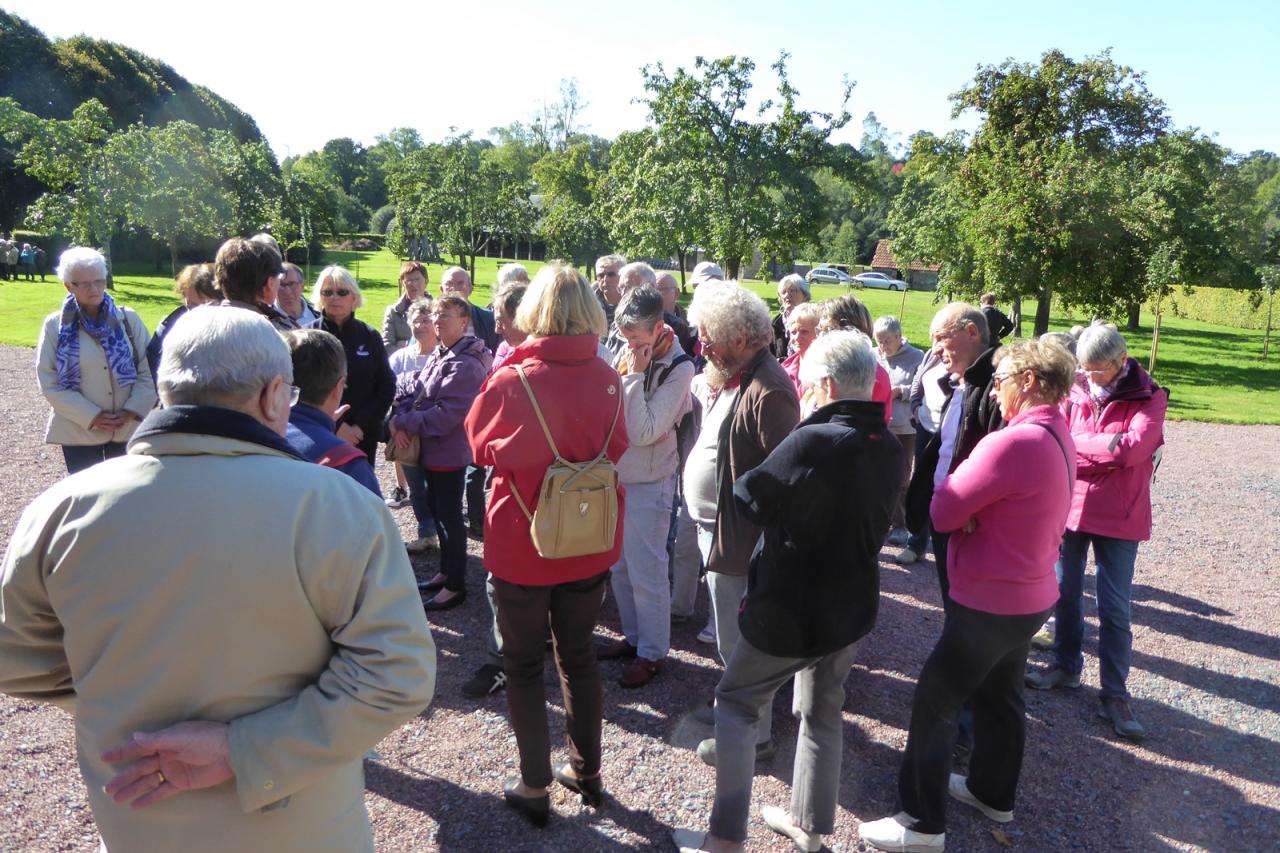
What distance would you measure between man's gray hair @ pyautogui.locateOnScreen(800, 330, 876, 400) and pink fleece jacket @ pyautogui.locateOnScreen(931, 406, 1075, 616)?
562mm

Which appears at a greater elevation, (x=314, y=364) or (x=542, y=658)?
(x=314, y=364)

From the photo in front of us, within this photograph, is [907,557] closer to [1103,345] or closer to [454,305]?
[1103,345]

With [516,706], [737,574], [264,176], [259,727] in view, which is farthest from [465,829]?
[264,176]

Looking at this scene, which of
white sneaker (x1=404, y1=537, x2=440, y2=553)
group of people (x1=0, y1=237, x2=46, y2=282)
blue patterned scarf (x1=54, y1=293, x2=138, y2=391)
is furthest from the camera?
group of people (x1=0, y1=237, x2=46, y2=282)

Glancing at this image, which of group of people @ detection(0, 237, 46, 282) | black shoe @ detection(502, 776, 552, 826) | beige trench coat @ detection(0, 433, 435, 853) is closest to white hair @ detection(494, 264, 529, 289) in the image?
black shoe @ detection(502, 776, 552, 826)

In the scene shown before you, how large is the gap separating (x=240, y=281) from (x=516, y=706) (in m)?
2.55

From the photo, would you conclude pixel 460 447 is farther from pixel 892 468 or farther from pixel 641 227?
pixel 641 227

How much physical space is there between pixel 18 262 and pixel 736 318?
1431 inches

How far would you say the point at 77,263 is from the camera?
4.84m

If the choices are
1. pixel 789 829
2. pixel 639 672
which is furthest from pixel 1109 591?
pixel 639 672

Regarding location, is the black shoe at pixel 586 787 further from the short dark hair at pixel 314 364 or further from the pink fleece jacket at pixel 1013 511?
the short dark hair at pixel 314 364

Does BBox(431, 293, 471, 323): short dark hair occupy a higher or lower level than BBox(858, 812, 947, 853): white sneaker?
higher

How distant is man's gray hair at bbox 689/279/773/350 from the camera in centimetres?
370

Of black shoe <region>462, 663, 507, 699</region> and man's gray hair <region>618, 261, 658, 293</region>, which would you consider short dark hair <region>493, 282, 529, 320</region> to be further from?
black shoe <region>462, 663, 507, 699</region>
